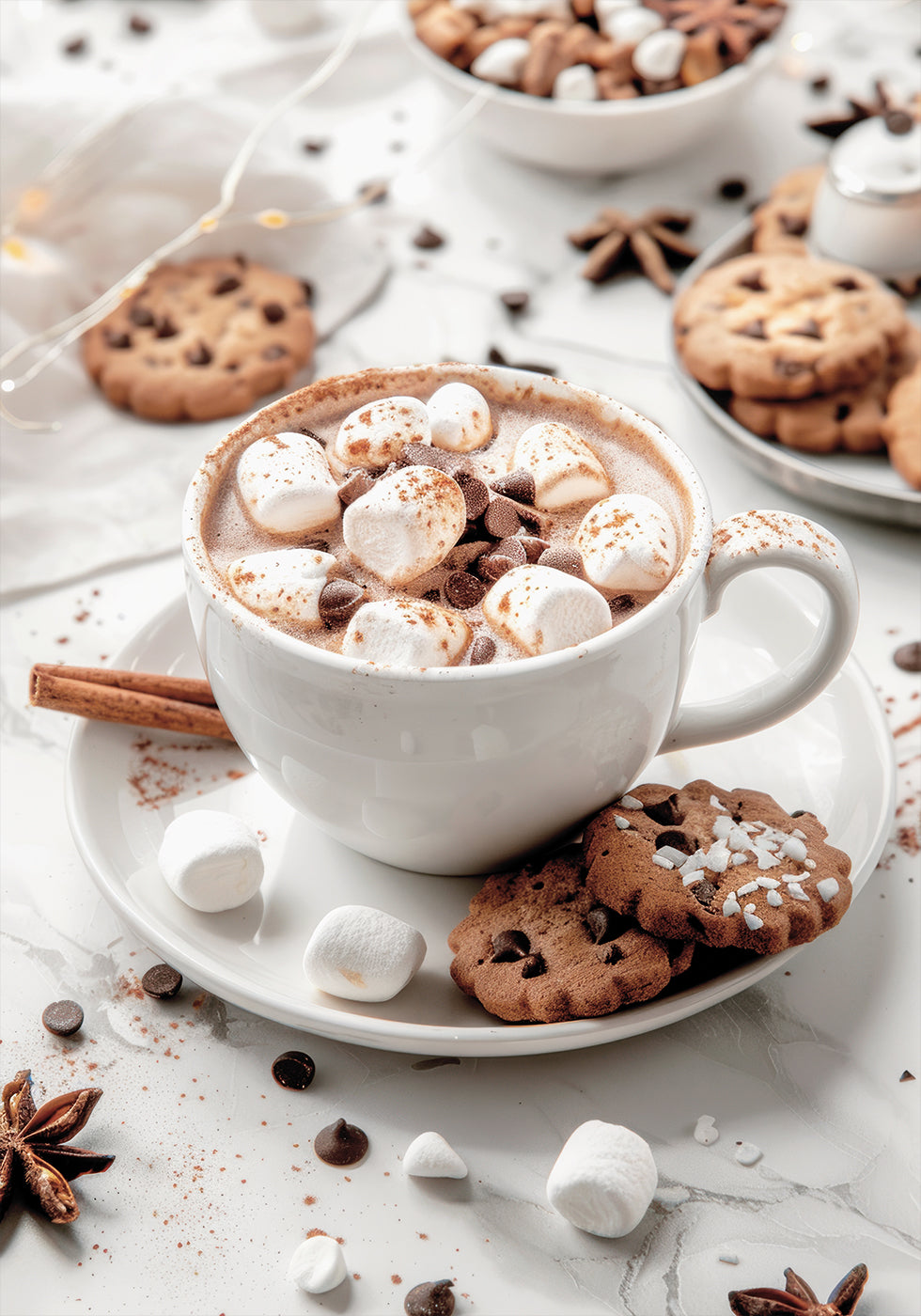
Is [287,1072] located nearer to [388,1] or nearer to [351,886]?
[351,886]

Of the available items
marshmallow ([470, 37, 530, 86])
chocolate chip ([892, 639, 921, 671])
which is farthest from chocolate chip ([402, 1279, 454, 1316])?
marshmallow ([470, 37, 530, 86])

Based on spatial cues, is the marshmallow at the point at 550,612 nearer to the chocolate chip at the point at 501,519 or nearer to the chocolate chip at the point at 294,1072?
the chocolate chip at the point at 501,519

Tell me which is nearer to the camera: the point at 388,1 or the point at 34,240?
the point at 34,240

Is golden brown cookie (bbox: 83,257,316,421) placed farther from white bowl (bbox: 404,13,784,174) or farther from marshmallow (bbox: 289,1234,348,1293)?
marshmallow (bbox: 289,1234,348,1293)

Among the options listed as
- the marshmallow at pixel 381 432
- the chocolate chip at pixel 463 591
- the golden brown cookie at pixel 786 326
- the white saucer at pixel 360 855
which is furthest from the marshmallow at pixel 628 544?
the golden brown cookie at pixel 786 326

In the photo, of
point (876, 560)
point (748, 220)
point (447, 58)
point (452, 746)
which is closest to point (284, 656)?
point (452, 746)
